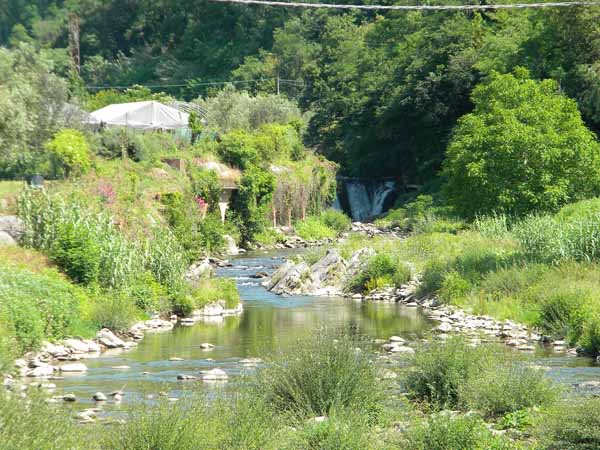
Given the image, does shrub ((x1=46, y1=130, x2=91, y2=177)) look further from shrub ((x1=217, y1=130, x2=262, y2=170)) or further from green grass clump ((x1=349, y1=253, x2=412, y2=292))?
green grass clump ((x1=349, y1=253, x2=412, y2=292))

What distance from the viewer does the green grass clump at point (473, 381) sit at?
15.2 meters

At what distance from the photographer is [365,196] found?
75.7 m

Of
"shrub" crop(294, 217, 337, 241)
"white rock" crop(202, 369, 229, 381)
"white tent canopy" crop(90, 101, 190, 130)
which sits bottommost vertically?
"white rock" crop(202, 369, 229, 381)

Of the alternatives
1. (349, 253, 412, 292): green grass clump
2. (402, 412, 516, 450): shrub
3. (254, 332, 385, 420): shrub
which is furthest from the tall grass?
(402, 412, 516, 450): shrub

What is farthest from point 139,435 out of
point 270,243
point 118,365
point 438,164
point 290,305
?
point 438,164

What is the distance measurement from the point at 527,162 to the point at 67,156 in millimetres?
18925

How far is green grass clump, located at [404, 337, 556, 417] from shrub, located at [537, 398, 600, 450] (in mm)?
2133

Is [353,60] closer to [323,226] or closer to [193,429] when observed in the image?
[323,226]

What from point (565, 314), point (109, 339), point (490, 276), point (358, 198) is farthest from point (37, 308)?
point (358, 198)

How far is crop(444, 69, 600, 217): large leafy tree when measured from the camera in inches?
1451

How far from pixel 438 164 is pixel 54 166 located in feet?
108

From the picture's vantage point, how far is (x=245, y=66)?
10819 cm

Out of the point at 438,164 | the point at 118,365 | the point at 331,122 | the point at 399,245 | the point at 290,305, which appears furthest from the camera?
the point at 331,122

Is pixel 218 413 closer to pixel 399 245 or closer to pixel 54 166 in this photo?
pixel 399 245
